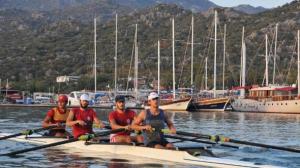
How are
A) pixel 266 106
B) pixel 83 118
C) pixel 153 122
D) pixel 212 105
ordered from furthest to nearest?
1. pixel 212 105
2. pixel 266 106
3. pixel 83 118
4. pixel 153 122

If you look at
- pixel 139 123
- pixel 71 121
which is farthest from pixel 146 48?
pixel 139 123

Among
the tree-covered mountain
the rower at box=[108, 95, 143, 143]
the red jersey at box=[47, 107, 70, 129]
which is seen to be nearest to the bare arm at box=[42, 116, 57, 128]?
the red jersey at box=[47, 107, 70, 129]

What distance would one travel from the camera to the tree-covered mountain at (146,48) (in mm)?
103188

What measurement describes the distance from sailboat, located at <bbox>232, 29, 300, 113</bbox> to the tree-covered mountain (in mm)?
21463

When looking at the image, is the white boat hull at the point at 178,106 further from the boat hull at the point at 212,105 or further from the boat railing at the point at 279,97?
the boat railing at the point at 279,97

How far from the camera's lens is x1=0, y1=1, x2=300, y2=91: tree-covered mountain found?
10319cm

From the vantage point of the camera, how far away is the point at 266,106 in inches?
2482

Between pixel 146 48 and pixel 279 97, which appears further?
pixel 146 48

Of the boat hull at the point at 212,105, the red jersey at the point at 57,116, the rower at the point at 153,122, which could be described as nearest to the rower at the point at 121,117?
the rower at the point at 153,122

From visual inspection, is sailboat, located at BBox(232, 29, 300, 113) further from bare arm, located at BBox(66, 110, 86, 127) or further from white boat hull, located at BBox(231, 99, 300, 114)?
bare arm, located at BBox(66, 110, 86, 127)

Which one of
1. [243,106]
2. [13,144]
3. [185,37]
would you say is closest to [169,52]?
[185,37]

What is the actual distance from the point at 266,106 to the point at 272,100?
0.89 meters

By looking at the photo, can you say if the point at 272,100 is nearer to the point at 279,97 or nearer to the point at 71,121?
the point at 279,97

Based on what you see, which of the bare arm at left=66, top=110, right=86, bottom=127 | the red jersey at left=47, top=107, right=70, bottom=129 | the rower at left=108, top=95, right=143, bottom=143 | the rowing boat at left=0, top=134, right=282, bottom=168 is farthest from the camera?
the red jersey at left=47, top=107, right=70, bottom=129
